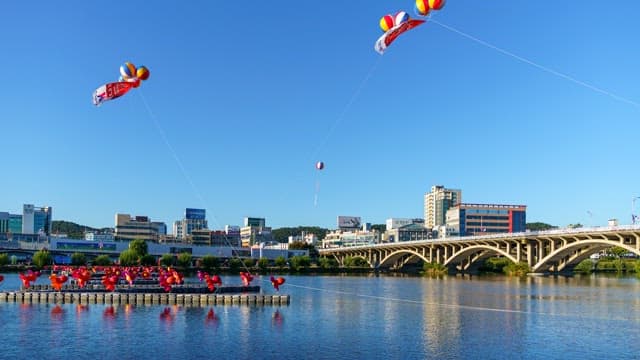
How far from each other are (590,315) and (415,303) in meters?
16.4

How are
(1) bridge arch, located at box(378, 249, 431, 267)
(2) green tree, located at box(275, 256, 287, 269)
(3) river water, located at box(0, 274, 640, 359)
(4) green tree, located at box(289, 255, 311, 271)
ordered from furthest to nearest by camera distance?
(1) bridge arch, located at box(378, 249, 431, 267) → (2) green tree, located at box(275, 256, 287, 269) → (4) green tree, located at box(289, 255, 311, 271) → (3) river water, located at box(0, 274, 640, 359)

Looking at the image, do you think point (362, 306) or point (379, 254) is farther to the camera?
point (379, 254)

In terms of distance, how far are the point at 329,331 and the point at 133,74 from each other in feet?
91.0

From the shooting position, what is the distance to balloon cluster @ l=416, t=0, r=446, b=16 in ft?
147

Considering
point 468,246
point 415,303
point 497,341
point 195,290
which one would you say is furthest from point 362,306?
point 468,246

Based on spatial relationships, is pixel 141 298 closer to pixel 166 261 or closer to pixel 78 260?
pixel 166 261

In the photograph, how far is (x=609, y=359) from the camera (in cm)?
3834

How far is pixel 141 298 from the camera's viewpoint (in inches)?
2500

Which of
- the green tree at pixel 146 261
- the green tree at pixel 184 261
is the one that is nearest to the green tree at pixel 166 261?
the green tree at pixel 146 261

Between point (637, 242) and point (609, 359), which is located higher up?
point (637, 242)

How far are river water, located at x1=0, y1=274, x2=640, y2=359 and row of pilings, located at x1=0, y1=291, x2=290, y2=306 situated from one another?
7.76 ft

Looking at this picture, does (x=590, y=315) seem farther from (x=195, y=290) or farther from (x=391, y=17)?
(x=195, y=290)

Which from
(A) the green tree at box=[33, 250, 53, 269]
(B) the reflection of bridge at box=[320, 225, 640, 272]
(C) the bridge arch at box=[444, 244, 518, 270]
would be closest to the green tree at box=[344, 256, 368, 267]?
(B) the reflection of bridge at box=[320, 225, 640, 272]

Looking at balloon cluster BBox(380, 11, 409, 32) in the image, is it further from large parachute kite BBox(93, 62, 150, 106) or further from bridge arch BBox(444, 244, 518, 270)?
bridge arch BBox(444, 244, 518, 270)
